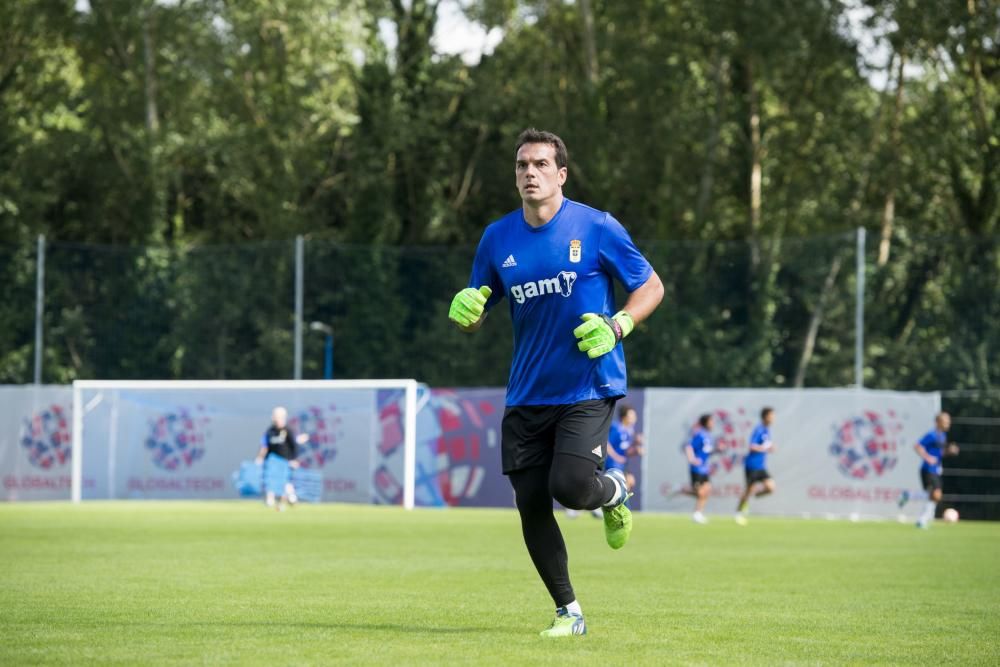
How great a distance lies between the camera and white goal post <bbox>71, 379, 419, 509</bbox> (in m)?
33.8

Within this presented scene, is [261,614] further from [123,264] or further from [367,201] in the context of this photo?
[367,201]

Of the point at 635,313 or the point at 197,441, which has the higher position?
the point at 635,313

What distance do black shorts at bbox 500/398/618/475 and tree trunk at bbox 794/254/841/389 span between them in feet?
88.8

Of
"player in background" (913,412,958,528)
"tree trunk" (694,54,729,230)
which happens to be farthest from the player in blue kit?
"tree trunk" (694,54,729,230)

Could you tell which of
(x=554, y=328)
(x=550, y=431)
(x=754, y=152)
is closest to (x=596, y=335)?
(x=554, y=328)

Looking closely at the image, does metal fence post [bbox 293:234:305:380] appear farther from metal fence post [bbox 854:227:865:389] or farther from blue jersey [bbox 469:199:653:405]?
blue jersey [bbox 469:199:653:405]

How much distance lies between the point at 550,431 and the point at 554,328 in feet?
1.62

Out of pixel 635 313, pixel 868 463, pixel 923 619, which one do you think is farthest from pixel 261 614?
pixel 868 463

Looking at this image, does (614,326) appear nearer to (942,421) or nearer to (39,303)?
(942,421)

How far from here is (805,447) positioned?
31250mm

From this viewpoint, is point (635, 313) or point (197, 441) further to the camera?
point (197, 441)

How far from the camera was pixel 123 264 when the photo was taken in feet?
120

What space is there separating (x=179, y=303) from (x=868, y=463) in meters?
15.3

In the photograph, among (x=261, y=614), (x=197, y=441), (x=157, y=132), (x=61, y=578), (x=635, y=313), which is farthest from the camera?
(x=157, y=132)
